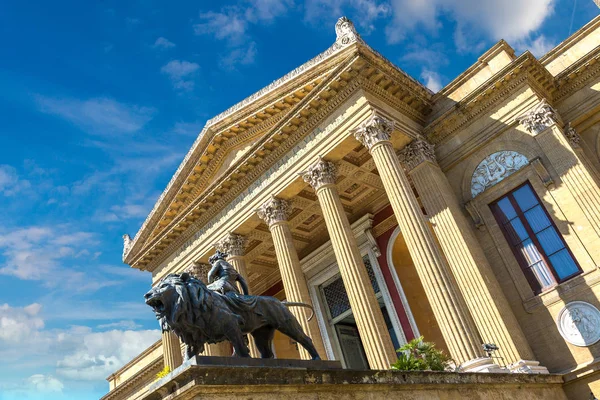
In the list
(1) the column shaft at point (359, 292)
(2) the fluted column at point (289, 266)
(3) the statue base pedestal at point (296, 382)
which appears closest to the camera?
(3) the statue base pedestal at point (296, 382)

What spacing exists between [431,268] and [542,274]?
4.02 metres

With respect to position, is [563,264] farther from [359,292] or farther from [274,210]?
[274,210]

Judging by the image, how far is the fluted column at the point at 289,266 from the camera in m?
15.2

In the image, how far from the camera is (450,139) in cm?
1722

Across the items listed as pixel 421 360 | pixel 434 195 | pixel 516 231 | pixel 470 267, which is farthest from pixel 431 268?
pixel 516 231

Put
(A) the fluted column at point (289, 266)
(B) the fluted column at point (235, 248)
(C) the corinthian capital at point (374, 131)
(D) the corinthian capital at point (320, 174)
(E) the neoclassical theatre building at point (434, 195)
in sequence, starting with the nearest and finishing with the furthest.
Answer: (E) the neoclassical theatre building at point (434, 195), (C) the corinthian capital at point (374, 131), (A) the fluted column at point (289, 266), (D) the corinthian capital at point (320, 174), (B) the fluted column at point (235, 248)

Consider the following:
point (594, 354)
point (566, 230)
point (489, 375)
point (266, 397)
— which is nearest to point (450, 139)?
point (566, 230)

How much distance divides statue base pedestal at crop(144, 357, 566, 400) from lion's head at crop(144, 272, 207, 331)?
2.77 feet

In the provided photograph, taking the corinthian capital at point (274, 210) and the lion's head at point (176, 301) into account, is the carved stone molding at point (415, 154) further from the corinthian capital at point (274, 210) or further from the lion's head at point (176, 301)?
the lion's head at point (176, 301)

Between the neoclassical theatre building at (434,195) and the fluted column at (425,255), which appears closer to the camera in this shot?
the fluted column at (425,255)

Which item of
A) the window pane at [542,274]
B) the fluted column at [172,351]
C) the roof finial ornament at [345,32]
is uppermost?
the roof finial ornament at [345,32]

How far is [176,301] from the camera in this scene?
21.8ft

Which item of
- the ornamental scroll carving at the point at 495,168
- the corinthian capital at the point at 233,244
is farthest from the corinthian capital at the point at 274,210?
the ornamental scroll carving at the point at 495,168

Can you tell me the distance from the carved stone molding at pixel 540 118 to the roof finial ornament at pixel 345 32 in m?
5.92
